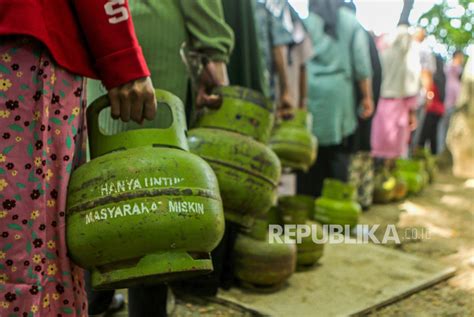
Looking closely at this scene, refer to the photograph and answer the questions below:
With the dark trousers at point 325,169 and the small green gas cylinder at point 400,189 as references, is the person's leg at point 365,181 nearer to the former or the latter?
the dark trousers at point 325,169

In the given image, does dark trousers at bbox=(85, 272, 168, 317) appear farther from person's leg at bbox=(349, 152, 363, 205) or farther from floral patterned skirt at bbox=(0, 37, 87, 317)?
person's leg at bbox=(349, 152, 363, 205)

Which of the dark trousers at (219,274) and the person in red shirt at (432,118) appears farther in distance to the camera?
the person in red shirt at (432,118)

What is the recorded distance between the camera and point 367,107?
15.6ft

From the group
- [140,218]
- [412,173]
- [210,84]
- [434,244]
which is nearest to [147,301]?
[140,218]

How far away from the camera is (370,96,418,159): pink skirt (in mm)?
5520

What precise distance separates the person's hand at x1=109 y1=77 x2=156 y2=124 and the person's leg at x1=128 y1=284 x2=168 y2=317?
0.66 meters

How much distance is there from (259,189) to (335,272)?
1232 mm

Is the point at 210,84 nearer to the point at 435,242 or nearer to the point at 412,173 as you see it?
the point at 435,242

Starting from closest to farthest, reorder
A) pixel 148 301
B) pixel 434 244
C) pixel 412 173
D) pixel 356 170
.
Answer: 1. pixel 148 301
2. pixel 434 244
3. pixel 356 170
4. pixel 412 173

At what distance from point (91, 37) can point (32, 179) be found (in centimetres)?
31

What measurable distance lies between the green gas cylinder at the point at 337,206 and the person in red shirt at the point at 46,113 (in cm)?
Answer: 291

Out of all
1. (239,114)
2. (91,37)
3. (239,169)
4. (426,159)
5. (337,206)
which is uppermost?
(91,37)

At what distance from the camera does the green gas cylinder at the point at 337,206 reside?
4062mm

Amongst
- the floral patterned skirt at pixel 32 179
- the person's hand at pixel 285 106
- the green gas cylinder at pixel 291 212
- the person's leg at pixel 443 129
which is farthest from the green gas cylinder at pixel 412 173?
the floral patterned skirt at pixel 32 179
